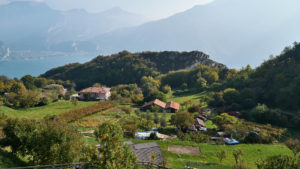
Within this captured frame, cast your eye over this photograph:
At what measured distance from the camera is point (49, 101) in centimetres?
6100

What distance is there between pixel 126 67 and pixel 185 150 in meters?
103

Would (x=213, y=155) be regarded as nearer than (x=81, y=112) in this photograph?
Yes

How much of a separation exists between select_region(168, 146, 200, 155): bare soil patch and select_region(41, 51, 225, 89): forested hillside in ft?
296

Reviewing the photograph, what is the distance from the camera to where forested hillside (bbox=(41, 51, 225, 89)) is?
118562 millimetres

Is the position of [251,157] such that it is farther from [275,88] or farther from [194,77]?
[194,77]

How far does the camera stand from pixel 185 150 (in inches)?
989

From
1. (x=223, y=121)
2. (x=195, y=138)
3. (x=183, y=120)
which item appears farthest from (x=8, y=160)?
(x=223, y=121)

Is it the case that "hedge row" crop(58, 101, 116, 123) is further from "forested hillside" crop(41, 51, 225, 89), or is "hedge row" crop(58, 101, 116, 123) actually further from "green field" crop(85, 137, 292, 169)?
"forested hillside" crop(41, 51, 225, 89)

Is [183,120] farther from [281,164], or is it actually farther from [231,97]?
[231,97]

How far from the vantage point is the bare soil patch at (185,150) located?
2444 centimetres

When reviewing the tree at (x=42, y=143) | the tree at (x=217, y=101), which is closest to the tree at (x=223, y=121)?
the tree at (x=217, y=101)

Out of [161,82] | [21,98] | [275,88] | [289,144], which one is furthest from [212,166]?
[161,82]

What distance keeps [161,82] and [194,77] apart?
16862 mm

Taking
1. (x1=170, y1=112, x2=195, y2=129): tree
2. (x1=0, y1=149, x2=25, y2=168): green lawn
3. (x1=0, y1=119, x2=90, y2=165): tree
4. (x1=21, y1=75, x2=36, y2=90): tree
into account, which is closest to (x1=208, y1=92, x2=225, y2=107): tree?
(x1=170, y1=112, x2=195, y2=129): tree
